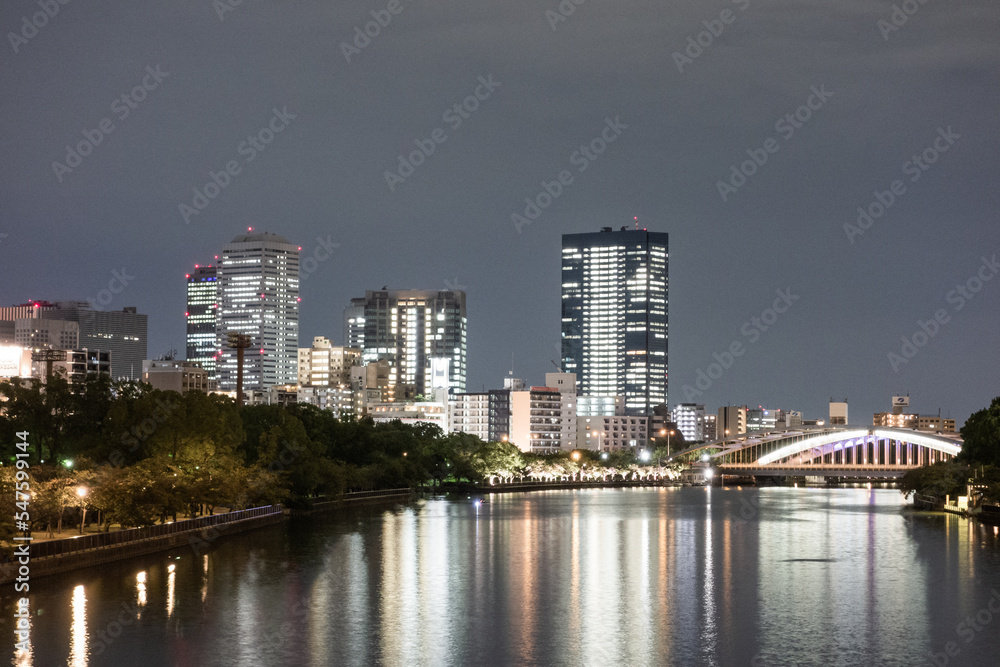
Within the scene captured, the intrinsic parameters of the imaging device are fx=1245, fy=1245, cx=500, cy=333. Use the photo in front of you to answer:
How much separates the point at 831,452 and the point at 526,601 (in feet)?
503

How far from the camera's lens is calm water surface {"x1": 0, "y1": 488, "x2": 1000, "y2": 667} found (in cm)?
3117

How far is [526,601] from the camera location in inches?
1590

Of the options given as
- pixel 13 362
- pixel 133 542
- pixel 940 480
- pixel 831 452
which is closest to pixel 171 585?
pixel 133 542

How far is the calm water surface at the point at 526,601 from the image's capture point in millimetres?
31172

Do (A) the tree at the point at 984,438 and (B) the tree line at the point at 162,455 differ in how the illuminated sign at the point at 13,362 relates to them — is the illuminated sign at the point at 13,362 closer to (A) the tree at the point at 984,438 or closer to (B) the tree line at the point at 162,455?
(B) the tree line at the point at 162,455

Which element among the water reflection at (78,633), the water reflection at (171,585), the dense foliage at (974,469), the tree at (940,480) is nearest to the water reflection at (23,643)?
the water reflection at (78,633)

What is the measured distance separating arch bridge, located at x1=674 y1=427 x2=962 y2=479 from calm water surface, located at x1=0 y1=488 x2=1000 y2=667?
105 meters

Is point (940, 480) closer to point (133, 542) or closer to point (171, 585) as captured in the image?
point (133, 542)

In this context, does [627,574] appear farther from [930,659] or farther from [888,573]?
[930,659]

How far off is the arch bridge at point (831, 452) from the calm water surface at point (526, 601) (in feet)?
345

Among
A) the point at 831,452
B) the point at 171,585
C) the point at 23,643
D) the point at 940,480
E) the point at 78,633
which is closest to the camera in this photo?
the point at 23,643

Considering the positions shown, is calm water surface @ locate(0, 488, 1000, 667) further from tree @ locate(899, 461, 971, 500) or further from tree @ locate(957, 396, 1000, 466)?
tree @ locate(899, 461, 971, 500)

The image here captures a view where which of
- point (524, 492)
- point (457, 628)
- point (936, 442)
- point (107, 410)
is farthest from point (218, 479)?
point (936, 442)

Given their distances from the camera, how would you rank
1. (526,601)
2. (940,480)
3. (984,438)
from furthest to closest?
(940,480) → (984,438) → (526,601)
